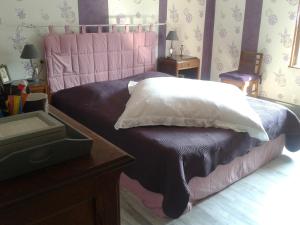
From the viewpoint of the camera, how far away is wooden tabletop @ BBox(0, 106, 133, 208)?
616mm

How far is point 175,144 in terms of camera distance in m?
1.87

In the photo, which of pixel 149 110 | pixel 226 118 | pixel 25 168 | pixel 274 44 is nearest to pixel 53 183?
pixel 25 168

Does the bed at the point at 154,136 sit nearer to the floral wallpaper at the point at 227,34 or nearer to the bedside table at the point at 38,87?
the bedside table at the point at 38,87

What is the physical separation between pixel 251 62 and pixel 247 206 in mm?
2683

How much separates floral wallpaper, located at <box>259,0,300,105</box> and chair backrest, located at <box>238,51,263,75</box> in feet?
0.33

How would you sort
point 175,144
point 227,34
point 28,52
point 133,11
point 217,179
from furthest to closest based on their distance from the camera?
point 227,34 → point 133,11 → point 28,52 → point 217,179 → point 175,144

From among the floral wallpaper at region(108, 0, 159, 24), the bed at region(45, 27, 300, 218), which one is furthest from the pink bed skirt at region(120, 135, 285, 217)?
the floral wallpaper at region(108, 0, 159, 24)

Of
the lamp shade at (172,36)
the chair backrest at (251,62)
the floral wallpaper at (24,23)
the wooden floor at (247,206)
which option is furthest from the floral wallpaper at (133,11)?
the wooden floor at (247,206)

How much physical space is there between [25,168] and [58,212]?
0.13 metres

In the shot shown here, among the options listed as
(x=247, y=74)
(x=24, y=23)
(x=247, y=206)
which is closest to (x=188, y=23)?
(x=247, y=74)

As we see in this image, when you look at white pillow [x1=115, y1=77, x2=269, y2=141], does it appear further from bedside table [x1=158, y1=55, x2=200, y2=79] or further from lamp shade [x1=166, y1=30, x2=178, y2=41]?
lamp shade [x1=166, y1=30, x2=178, y2=41]

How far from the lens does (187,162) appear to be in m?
1.85

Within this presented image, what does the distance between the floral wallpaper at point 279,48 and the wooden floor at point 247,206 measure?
1934mm

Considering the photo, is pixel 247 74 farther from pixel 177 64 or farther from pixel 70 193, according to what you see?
pixel 70 193
